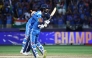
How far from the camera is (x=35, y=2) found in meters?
23.3

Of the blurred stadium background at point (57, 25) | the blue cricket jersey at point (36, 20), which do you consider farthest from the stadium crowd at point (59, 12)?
the blue cricket jersey at point (36, 20)

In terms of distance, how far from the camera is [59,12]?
74.5 feet

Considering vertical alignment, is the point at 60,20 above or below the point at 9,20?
below

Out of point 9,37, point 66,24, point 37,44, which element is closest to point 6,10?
point 9,37

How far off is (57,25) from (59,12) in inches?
51.4

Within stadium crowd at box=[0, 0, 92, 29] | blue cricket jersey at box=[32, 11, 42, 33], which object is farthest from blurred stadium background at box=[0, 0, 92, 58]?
blue cricket jersey at box=[32, 11, 42, 33]

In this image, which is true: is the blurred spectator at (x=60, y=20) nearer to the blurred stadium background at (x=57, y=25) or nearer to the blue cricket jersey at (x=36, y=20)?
the blurred stadium background at (x=57, y=25)

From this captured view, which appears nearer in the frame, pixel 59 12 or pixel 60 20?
pixel 60 20

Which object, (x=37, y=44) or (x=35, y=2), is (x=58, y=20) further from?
(x=37, y=44)

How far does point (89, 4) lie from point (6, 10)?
5.87 meters

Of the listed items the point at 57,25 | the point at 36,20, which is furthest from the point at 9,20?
the point at 36,20

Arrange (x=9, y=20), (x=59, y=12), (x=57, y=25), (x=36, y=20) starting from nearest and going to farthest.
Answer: (x=36, y=20), (x=57, y=25), (x=9, y=20), (x=59, y=12)

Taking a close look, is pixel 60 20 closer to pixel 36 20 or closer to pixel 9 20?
pixel 9 20

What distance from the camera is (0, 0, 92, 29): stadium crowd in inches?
867
